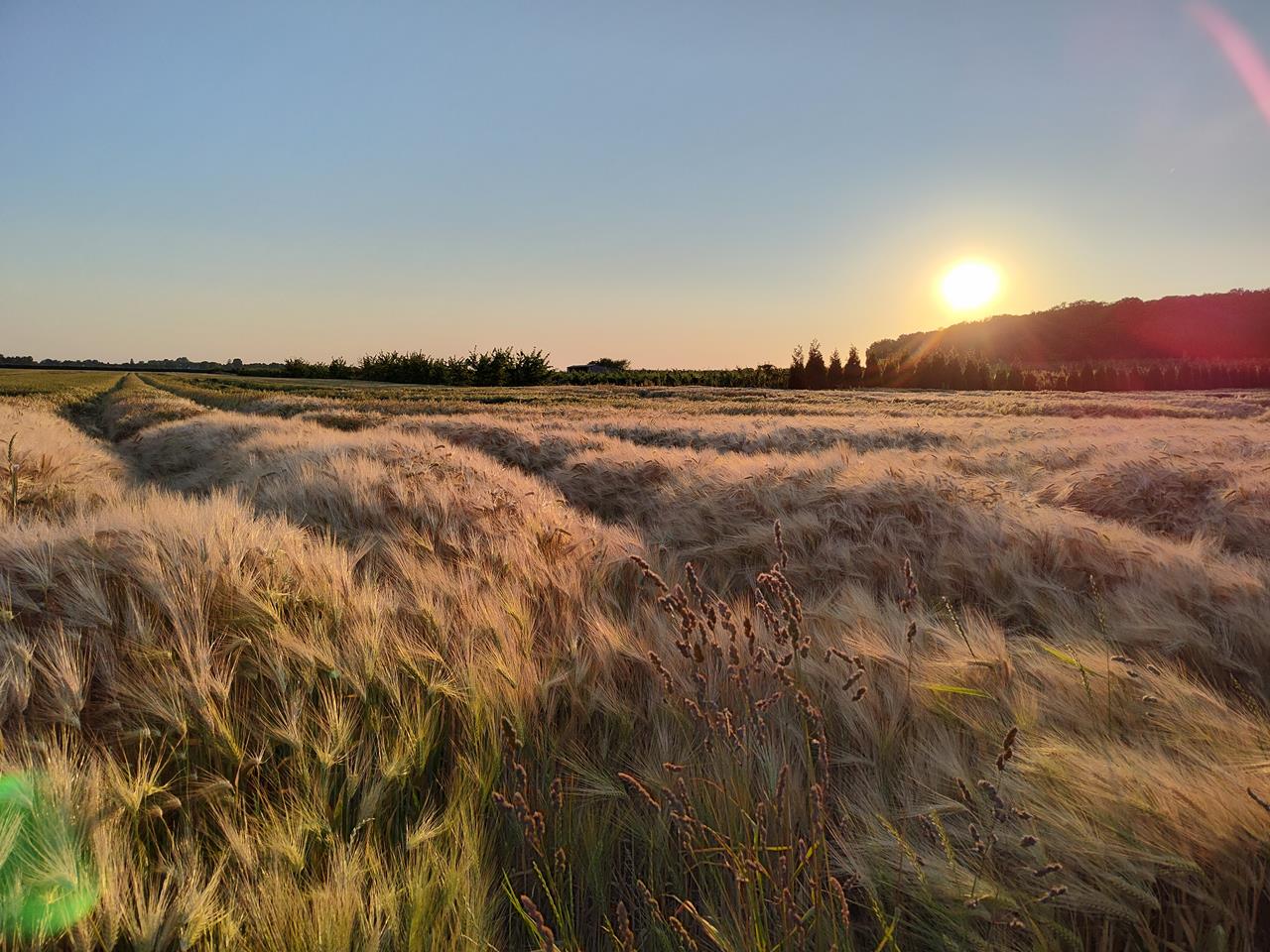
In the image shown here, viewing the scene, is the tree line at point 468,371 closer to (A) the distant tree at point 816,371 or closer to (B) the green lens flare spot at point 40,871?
(A) the distant tree at point 816,371

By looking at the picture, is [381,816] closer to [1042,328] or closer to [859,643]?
[859,643]

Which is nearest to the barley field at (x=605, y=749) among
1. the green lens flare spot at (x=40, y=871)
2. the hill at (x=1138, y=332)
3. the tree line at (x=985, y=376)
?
the green lens flare spot at (x=40, y=871)

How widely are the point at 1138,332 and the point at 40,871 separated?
151355 millimetres

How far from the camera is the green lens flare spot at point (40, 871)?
940 mm

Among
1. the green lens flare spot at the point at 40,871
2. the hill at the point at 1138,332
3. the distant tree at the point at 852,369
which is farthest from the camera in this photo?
the hill at the point at 1138,332

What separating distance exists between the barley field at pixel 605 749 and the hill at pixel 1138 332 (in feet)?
359

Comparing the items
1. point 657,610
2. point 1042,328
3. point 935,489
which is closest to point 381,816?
point 657,610

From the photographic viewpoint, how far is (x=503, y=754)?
5.29 ft

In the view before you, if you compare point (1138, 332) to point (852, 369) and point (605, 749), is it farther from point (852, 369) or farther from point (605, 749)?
point (605, 749)

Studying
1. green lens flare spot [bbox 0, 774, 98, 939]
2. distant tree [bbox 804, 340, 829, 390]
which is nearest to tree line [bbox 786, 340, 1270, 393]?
distant tree [bbox 804, 340, 829, 390]

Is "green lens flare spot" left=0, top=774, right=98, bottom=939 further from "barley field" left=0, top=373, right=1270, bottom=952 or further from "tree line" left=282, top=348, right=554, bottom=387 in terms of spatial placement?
Answer: "tree line" left=282, top=348, right=554, bottom=387

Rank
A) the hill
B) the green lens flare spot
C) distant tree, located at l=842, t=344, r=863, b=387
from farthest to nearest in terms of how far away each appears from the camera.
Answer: the hill, distant tree, located at l=842, t=344, r=863, b=387, the green lens flare spot

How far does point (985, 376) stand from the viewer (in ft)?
191

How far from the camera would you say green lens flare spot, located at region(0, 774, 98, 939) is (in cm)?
94
